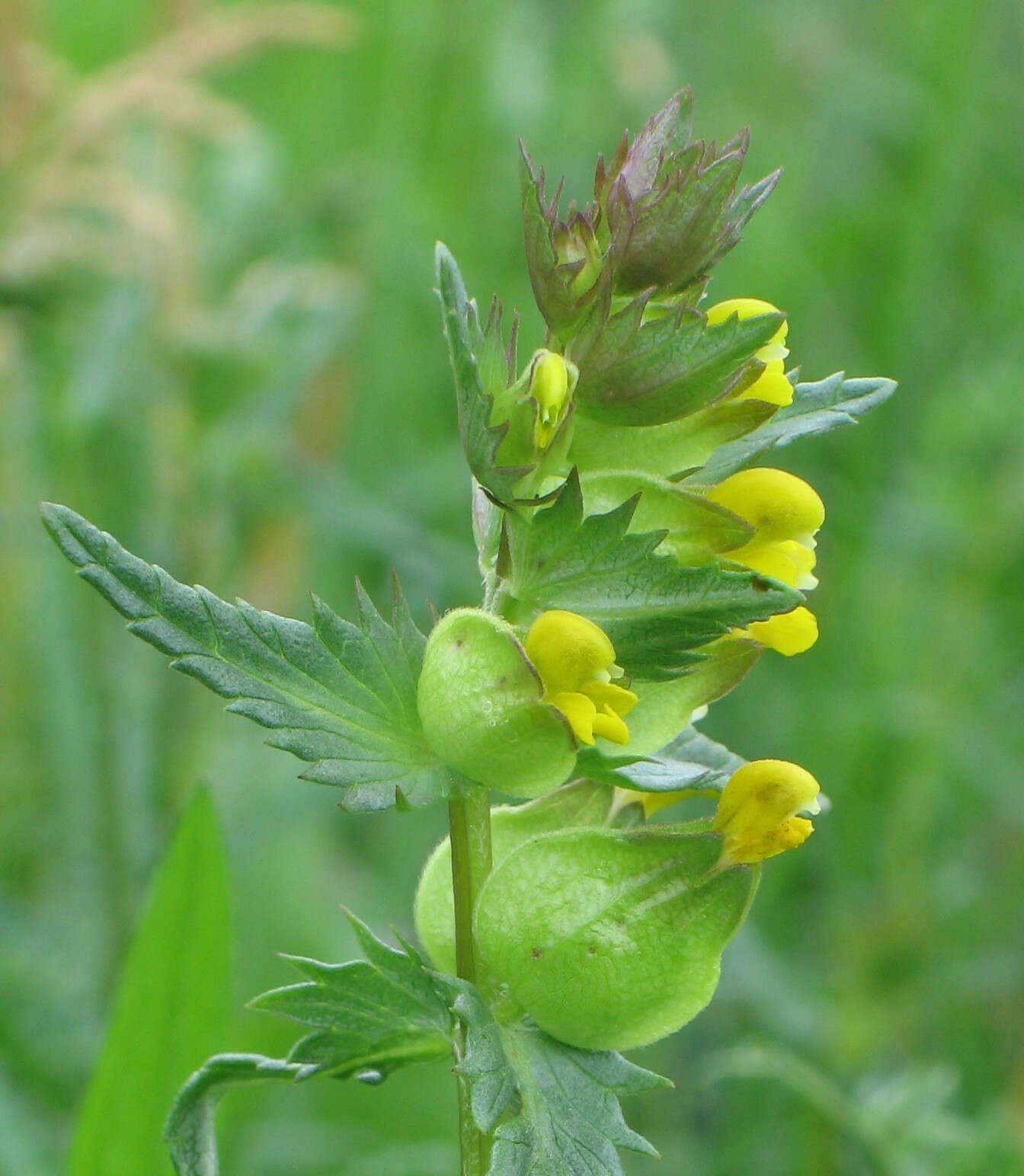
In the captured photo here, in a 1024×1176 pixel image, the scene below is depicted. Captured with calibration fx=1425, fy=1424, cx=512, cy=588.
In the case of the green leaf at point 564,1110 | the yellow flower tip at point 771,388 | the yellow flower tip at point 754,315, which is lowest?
the green leaf at point 564,1110

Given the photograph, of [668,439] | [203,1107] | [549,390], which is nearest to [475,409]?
[549,390]

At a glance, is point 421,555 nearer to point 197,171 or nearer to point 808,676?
point 808,676

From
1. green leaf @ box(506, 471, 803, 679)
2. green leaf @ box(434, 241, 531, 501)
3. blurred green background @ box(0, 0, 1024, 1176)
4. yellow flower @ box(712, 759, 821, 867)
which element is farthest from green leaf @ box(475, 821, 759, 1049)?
blurred green background @ box(0, 0, 1024, 1176)

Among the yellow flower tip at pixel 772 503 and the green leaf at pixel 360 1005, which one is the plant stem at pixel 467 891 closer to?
the green leaf at pixel 360 1005

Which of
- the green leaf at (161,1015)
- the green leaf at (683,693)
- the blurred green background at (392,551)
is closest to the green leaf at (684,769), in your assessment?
the green leaf at (683,693)

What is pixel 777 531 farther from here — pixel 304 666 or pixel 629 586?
pixel 304 666

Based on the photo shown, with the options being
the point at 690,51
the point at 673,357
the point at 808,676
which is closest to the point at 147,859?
the point at 808,676

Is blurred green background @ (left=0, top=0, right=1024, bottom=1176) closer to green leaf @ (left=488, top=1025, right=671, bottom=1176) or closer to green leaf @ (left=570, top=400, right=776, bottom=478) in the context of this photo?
green leaf @ (left=488, top=1025, right=671, bottom=1176)
